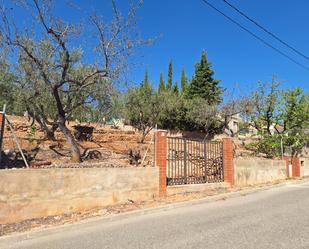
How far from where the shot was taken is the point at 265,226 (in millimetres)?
6289

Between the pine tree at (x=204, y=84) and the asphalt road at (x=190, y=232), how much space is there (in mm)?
29727

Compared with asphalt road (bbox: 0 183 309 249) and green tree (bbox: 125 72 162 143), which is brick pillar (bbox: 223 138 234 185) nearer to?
asphalt road (bbox: 0 183 309 249)

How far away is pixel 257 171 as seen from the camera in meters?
15.8

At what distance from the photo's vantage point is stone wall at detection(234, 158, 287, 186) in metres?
14.2

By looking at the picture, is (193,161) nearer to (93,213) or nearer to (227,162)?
(227,162)

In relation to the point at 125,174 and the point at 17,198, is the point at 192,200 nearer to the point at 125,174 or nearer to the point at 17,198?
the point at 125,174

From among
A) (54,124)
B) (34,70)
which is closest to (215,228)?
(34,70)

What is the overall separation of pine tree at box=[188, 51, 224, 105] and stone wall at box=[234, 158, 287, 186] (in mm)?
19025

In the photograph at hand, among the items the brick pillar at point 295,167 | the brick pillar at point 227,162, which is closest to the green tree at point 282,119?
the brick pillar at point 295,167

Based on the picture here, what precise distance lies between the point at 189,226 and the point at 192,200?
10.6ft

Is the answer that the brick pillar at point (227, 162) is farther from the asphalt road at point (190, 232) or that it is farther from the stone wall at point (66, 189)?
the asphalt road at point (190, 232)

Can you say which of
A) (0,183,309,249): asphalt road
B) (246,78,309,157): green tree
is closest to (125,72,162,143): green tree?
(246,78,309,157): green tree

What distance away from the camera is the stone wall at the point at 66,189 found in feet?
22.3

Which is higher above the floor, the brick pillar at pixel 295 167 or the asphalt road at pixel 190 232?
the brick pillar at pixel 295 167
